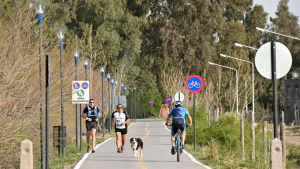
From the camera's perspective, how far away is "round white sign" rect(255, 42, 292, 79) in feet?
35.6

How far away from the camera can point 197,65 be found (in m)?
62.9

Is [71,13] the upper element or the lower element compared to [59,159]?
upper

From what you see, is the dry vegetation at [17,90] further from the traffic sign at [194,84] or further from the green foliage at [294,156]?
the green foliage at [294,156]

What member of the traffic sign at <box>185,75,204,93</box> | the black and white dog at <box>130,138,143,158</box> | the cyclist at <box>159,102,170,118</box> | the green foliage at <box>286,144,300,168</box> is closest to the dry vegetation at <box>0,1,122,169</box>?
the black and white dog at <box>130,138,143,158</box>

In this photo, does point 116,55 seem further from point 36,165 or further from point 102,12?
point 36,165

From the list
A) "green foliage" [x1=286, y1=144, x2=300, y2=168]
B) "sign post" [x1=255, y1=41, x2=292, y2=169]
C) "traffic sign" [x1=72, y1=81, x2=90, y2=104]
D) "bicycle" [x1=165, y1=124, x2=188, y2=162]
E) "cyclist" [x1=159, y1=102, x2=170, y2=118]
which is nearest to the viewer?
"sign post" [x1=255, y1=41, x2=292, y2=169]

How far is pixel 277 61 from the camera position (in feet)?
35.8

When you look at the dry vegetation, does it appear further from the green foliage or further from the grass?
the green foliage

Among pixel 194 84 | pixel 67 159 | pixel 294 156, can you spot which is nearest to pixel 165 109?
pixel 294 156

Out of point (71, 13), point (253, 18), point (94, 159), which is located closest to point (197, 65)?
point (71, 13)

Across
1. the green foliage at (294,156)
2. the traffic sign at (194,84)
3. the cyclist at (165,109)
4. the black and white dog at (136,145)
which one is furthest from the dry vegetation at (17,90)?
the cyclist at (165,109)

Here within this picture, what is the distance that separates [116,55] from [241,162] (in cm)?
4171

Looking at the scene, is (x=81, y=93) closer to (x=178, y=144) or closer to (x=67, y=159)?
(x=67, y=159)

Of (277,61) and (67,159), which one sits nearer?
(277,61)
